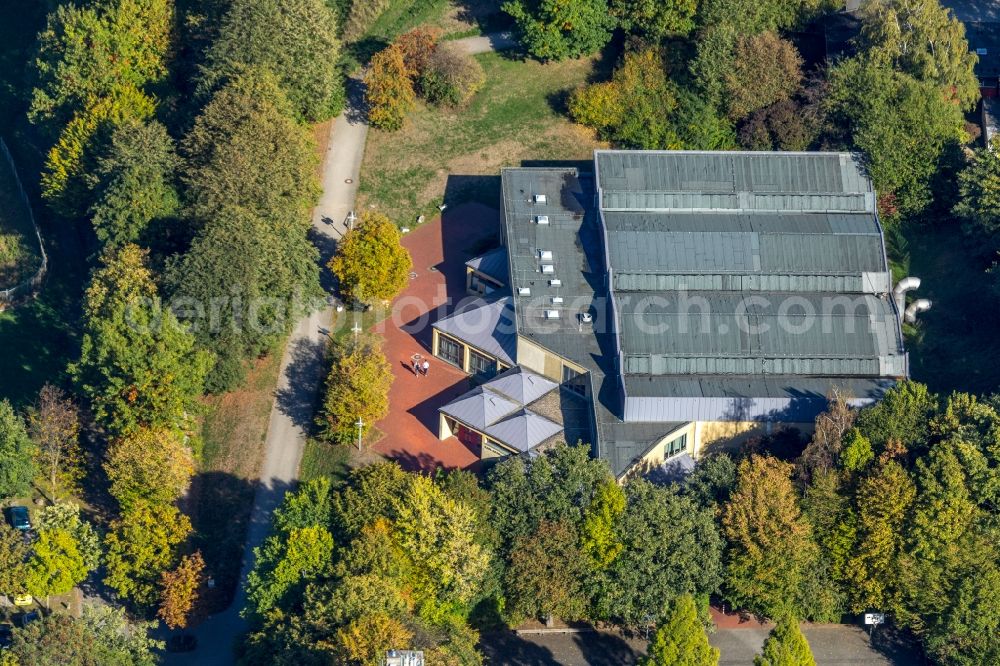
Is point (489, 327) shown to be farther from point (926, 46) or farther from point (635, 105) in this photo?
point (926, 46)

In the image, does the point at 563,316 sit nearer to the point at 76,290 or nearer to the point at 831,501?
the point at 831,501

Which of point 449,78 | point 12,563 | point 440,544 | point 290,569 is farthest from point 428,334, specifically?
point 12,563

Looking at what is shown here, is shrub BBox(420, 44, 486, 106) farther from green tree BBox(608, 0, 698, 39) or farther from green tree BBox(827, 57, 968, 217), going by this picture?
green tree BBox(827, 57, 968, 217)

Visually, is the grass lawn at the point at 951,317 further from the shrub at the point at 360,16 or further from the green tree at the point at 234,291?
the shrub at the point at 360,16

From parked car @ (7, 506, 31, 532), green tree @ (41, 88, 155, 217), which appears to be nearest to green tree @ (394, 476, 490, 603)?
parked car @ (7, 506, 31, 532)

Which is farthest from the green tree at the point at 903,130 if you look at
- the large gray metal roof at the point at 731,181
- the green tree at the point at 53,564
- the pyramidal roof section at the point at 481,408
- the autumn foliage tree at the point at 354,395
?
the green tree at the point at 53,564
